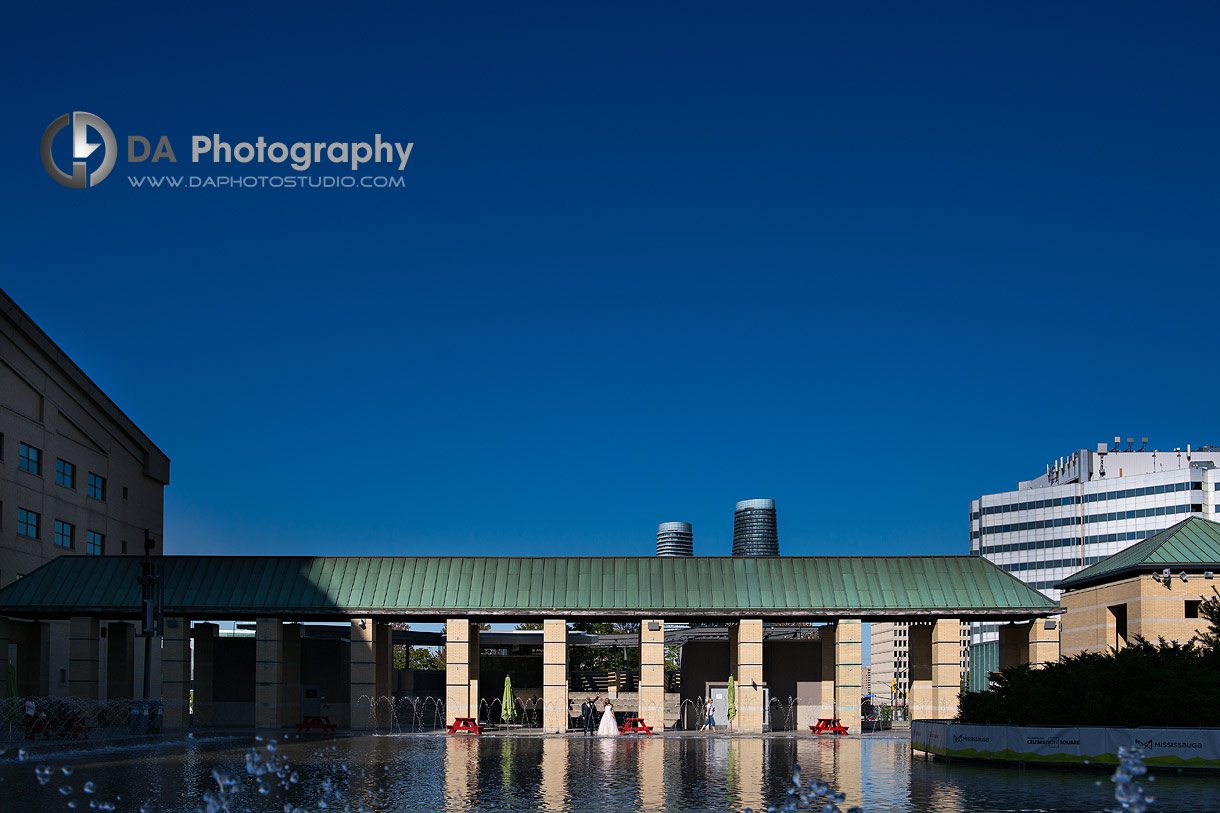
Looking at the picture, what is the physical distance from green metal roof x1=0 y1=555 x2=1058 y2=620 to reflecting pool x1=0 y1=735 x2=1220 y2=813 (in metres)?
11.5

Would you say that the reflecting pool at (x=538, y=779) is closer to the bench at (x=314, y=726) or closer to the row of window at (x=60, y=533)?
the bench at (x=314, y=726)

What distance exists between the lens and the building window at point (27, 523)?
59.2 m

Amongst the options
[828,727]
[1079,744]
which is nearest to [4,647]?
[828,727]

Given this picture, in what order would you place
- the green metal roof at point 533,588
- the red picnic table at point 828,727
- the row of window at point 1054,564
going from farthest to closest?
the row of window at point 1054,564, the green metal roof at point 533,588, the red picnic table at point 828,727

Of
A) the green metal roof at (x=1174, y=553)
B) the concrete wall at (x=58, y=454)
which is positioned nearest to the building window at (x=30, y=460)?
the concrete wall at (x=58, y=454)

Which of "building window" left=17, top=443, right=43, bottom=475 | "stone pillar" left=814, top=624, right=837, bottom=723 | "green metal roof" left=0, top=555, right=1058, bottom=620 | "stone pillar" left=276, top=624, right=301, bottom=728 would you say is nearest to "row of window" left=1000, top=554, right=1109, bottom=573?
"stone pillar" left=814, top=624, right=837, bottom=723

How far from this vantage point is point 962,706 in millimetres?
38188

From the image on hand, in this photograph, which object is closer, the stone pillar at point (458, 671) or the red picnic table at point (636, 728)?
the red picnic table at point (636, 728)

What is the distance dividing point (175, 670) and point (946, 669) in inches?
1305

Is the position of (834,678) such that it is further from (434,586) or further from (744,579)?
(434,586)

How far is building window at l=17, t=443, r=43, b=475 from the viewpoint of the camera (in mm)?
59722

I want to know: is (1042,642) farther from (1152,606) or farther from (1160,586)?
(1160,586)

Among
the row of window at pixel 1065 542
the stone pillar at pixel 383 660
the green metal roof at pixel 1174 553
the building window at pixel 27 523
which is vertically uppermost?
the building window at pixel 27 523

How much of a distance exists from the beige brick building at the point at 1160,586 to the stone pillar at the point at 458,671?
2661cm
